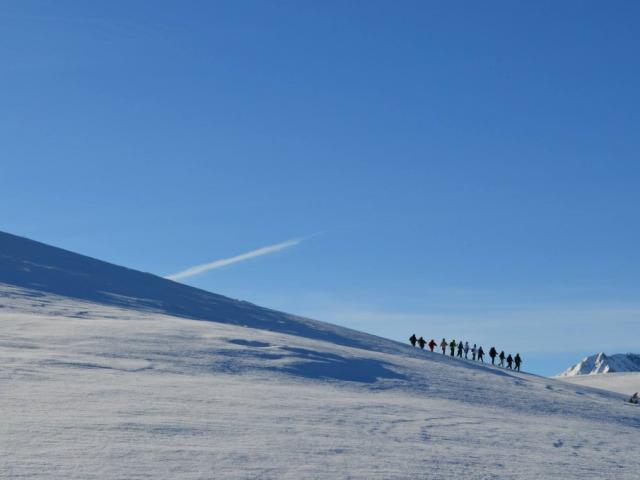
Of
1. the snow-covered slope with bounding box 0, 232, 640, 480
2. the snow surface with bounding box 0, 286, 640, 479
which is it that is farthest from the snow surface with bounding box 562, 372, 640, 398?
the snow surface with bounding box 0, 286, 640, 479

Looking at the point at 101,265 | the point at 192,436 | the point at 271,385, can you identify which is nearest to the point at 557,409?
the point at 271,385

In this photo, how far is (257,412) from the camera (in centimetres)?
1324

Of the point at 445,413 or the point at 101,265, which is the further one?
the point at 101,265

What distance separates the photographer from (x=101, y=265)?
1656 inches

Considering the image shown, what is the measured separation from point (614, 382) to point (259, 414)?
4048 cm

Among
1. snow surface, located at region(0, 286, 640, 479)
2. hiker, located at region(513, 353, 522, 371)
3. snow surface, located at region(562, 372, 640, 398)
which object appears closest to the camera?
snow surface, located at region(0, 286, 640, 479)

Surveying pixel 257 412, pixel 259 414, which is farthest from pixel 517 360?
pixel 259 414

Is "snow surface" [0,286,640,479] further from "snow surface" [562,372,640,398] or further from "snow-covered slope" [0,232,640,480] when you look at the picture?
"snow surface" [562,372,640,398]

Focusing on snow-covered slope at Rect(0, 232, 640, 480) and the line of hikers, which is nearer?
snow-covered slope at Rect(0, 232, 640, 480)

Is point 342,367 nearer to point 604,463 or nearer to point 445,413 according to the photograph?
point 445,413

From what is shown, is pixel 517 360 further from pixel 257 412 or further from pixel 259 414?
pixel 259 414

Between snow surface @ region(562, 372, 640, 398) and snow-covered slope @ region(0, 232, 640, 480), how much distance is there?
21.2 metres

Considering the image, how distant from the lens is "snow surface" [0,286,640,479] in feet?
33.3

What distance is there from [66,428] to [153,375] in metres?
5.09
